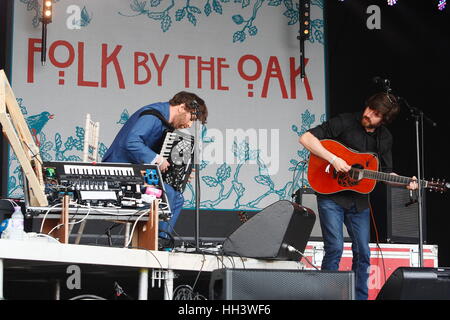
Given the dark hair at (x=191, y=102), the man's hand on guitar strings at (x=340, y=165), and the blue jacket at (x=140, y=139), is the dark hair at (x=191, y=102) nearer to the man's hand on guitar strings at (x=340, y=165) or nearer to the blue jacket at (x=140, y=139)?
the blue jacket at (x=140, y=139)

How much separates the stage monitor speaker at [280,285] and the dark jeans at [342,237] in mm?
1888

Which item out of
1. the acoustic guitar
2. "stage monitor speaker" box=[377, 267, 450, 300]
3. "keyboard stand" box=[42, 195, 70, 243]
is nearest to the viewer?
"stage monitor speaker" box=[377, 267, 450, 300]

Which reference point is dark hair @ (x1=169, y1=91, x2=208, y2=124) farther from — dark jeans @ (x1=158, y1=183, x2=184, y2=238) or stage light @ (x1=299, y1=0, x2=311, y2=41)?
stage light @ (x1=299, y1=0, x2=311, y2=41)

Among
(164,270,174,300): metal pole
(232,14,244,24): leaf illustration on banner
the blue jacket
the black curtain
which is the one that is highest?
(232,14,244,24): leaf illustration on banner

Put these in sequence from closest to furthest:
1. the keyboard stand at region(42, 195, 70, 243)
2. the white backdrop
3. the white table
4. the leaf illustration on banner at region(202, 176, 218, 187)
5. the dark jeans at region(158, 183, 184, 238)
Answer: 1. the white table
2. the keyboard stand at region(42, 195, 70, 243)
3. the dark jeans at region(158, 183, 184, 238)
4. the white backdrop
5. the leaf illustration on banner at region(202, 176, 218, 187)

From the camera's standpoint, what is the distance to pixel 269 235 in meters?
4.05

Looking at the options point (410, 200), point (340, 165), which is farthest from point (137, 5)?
point (410, 200)

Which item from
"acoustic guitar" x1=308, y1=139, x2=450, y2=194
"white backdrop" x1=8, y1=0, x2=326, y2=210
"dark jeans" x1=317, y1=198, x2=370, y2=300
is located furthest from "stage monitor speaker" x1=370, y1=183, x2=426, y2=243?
"white backdrop" x1=8, y1=0, x2=326, y2=210

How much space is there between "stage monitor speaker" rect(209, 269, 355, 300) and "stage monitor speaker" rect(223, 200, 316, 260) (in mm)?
841

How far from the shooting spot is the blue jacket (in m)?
4.95

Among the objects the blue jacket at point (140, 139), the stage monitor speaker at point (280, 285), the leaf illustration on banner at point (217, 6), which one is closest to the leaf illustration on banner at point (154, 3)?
the leaf illustration on banner at point (217, 6)

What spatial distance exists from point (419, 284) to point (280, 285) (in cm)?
68

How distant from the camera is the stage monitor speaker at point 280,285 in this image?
9.96 ft
